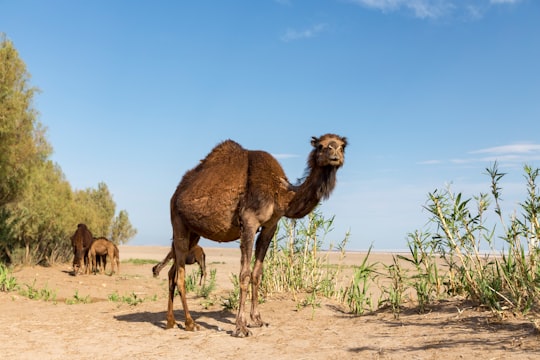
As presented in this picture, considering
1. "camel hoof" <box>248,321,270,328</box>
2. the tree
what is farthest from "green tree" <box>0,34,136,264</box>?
"camel hoof" <box>248,321,270,328</box>

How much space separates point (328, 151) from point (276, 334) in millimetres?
2559

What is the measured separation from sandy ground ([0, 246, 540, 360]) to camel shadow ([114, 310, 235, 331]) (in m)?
0.02

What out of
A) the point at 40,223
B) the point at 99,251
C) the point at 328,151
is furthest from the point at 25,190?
the point at 328,151

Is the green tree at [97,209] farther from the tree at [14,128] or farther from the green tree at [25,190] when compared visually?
the tree at [14,128]

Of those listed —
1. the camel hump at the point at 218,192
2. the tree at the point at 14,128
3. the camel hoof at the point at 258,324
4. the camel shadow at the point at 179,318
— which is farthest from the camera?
the tree at the point at 14,128

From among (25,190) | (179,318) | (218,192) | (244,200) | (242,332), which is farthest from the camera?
(25,190)

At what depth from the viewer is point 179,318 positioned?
8930mm

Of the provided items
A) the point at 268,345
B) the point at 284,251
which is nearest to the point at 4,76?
the point at 284,251

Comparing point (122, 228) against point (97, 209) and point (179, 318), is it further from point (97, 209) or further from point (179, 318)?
point (179, 318)

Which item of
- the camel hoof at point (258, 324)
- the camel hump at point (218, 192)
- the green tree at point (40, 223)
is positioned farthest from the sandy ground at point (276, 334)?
the green tree at point (40, 223)

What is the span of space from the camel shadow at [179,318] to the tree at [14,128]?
1222 cm

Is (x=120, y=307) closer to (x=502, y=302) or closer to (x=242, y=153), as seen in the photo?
(x=242, y=153)

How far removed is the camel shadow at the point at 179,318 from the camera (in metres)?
8.31

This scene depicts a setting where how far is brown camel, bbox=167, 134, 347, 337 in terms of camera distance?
23.3ft
